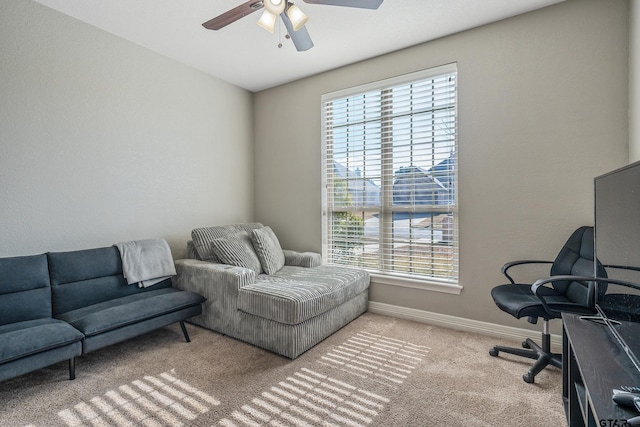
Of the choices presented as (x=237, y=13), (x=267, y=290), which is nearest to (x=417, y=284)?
(x=267, y=290)

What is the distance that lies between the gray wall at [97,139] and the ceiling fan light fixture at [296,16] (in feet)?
6.39

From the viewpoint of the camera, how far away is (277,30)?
9.20 feet

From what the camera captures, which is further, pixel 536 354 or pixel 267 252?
pixel 267 252

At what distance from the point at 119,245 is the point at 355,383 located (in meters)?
2.21

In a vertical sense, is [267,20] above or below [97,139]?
above

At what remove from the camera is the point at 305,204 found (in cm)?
388

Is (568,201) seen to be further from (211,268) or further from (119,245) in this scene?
(119,245)

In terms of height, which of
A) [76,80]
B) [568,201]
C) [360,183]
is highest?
[76,80]

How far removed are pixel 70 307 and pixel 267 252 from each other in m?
1.65

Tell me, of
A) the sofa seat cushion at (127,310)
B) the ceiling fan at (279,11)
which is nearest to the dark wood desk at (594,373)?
the ceiling fan at (279,11)

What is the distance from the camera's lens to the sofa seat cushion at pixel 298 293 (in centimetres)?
236

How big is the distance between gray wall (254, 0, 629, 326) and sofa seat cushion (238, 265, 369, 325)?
628 millimetres

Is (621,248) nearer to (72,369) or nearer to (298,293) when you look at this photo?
(298,293)

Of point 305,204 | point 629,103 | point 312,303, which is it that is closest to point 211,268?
point 312,303
